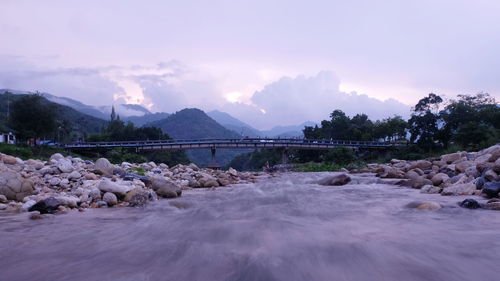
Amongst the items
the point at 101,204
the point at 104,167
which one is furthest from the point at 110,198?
the point at 104,167

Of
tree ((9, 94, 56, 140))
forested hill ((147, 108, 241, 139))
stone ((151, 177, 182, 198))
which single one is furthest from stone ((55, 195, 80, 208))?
forested hill ((147, 108, 241, 139))

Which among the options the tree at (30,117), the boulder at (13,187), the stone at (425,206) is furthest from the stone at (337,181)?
the tree at (30,117)

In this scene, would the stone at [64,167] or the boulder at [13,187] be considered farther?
the stone at [64,167]

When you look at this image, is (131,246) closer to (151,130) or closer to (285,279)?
(285,279)

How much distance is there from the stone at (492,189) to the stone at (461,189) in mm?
1021

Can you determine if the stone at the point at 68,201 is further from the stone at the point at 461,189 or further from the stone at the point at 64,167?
the stone at the point at 461,189

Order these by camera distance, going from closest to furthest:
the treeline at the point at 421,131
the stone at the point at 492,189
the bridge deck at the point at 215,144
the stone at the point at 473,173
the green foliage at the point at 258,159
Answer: the stone at the point at 492,189 < the stone at the point at 473,173 < the treeline at the point at 421,131 < the bridge deck at the point at 215,144 < the green foliage at the point at 258,159

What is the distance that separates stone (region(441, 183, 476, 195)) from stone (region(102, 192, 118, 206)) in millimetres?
9844

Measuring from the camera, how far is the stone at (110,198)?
8711 mm

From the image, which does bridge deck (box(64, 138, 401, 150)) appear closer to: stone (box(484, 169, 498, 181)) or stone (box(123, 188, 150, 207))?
stone (box(123, 188, 150, 207))

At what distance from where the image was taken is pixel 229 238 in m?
5.33

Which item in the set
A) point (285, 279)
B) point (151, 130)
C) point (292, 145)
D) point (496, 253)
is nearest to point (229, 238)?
point (285, 279)

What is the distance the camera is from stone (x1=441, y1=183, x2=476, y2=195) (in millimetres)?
9820

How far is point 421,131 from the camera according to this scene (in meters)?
48.5
